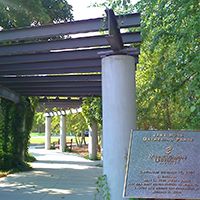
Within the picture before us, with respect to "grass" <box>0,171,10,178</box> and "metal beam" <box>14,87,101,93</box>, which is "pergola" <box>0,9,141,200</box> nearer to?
"metal beam" <box>14,87,101,93</box>

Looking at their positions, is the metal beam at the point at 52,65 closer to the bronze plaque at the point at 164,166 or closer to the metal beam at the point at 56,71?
the metal beam at the point at 56,71

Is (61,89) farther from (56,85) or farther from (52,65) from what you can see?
(52,65)

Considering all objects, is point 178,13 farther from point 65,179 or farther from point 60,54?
point 65,179

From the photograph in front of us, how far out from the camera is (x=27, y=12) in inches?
468

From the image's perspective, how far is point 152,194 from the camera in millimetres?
4898

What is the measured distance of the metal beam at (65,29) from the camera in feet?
25.9

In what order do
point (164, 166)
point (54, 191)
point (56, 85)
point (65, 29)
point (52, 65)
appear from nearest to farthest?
point (164, 166) → point (65, 29) → point (52, 65) → point (54, 191) → point (56, 85)


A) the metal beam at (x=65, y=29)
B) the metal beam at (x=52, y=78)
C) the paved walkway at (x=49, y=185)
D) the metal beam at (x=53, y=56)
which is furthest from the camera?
the metal beam at (x=52, y=78)

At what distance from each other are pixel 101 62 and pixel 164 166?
173 inches

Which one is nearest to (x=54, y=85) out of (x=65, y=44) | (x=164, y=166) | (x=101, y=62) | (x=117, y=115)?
(x=65, y=44)

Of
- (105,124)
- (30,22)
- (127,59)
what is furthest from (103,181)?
(30,22)

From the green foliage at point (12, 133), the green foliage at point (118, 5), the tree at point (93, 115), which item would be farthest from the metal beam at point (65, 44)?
the tree at point (93, 115)

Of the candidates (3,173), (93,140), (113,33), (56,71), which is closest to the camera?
(113,33)

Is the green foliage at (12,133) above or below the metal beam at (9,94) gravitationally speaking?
below
